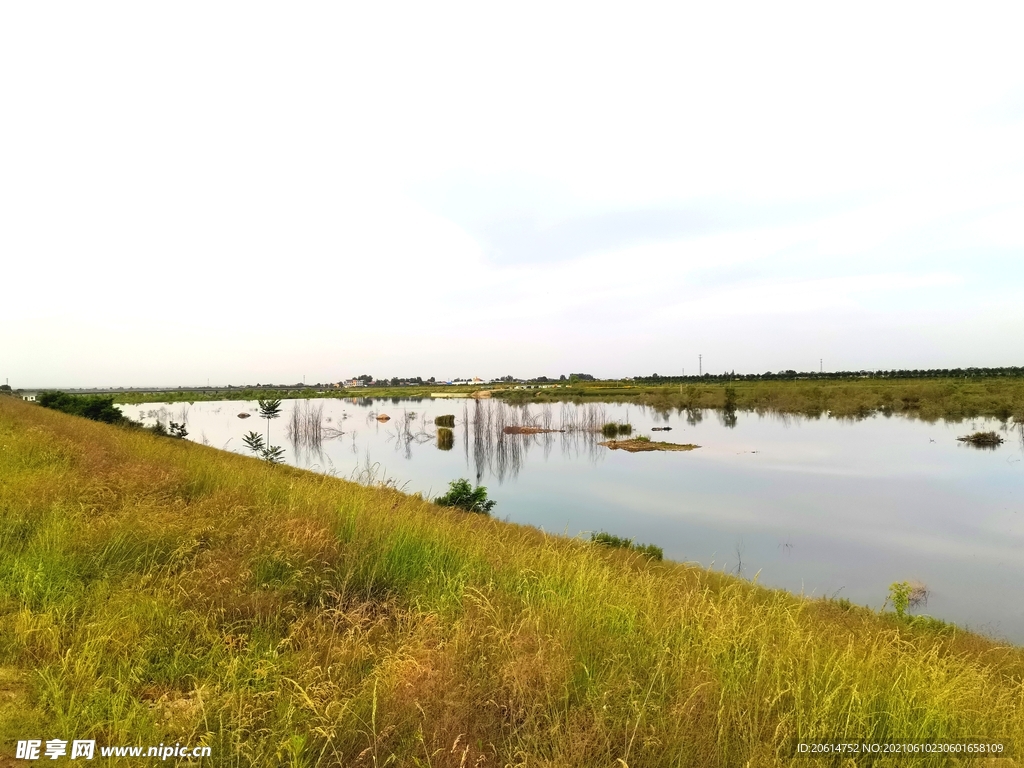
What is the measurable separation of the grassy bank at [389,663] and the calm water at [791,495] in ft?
14.5

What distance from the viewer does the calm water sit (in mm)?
9875

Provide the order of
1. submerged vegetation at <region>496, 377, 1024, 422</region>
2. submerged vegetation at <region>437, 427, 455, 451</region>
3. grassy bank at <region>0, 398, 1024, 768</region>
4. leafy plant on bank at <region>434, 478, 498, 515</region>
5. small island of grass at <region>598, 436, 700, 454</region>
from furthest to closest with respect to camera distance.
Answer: submerged vegetation at <region>496, 377, 1024, 422</region>, submerged vegetation at <region>437, 427, 455, 451</region>, small island of grass at <region>598, 436, 700, 454</region>, leafy plant on bank at <region>434, 478, 498, 515</region>, grassy bank at <region>0, 398, 1024, 768</region>

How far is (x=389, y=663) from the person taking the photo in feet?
8.93

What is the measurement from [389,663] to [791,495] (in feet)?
54.0

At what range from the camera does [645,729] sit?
7.79ft

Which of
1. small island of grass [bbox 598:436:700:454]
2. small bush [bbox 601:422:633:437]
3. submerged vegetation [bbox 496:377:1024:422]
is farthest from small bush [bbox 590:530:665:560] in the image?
submerged vegetation [bbox 496:377:1024:422]

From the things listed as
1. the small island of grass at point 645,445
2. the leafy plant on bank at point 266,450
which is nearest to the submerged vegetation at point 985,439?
the small island of grass at point 645,445

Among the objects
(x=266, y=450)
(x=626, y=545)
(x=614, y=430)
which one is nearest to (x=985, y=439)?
(x=614, y=430)

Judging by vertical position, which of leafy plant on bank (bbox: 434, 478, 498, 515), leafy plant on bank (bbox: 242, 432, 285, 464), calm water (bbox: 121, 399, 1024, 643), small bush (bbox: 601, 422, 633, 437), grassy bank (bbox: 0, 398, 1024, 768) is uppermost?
grassy bank (bbox: 0, 398, 1024, 768)

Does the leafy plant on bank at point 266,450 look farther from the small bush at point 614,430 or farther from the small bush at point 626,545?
the small bush at point 614,430

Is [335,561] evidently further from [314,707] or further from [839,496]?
[839,496]

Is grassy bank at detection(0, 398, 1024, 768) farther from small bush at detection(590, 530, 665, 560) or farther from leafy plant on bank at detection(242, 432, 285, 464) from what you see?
leafy plant on bank at detection(242, 432, 285, 464)

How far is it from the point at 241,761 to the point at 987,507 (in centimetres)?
1875

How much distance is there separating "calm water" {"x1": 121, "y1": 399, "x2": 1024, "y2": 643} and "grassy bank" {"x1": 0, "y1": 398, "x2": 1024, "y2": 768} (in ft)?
14.5
